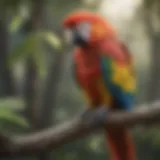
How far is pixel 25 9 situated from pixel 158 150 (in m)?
0.47

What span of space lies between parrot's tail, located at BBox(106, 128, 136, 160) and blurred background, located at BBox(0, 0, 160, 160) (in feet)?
0.69

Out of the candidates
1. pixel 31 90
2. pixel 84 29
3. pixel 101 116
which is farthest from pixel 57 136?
pixel 31 90

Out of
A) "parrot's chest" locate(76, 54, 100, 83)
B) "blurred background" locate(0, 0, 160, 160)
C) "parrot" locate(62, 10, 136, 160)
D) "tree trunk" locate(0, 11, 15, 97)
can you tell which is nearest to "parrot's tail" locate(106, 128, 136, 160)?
"parrot" locate(62, 10, 136, 160)

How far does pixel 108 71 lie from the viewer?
83 cm

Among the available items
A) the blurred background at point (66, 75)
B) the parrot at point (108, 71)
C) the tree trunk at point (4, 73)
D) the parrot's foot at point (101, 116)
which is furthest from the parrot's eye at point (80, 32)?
the tree trunk at point (4, 73)

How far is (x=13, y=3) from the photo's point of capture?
31.6 inches

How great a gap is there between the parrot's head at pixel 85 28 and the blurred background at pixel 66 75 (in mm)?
216

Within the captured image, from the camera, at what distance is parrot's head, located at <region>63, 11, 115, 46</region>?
2.49ft

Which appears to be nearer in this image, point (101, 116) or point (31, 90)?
point (101, 116)

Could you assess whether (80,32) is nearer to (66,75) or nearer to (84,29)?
(84,29)

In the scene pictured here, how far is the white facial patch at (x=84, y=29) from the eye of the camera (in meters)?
0.77

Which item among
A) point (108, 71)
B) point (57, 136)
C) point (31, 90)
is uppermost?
point (31, 90)

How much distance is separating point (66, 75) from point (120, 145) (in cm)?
38

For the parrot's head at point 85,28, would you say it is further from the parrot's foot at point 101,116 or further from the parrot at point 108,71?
the parrot's foot at point 101,116
